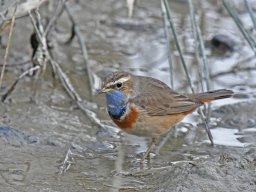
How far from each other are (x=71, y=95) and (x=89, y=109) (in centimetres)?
23

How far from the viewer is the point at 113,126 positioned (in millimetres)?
7164

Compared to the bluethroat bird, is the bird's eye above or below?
above

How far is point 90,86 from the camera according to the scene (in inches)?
311

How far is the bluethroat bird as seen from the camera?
250 inches

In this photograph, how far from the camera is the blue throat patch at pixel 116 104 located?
249 inches

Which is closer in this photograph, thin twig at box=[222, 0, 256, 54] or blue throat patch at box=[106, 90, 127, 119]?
blue throat patch at box=[106, 90, 127, 119]

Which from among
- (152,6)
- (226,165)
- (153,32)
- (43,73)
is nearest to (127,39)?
(153,32)

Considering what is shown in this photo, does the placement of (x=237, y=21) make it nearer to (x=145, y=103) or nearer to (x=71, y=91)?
(x=145, y=103)

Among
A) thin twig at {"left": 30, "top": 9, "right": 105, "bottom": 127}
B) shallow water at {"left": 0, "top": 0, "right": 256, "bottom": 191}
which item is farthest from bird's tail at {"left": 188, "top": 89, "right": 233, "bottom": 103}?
thin twig at {"left": 30, "top": 9, "right": 105, "bottom": 127}

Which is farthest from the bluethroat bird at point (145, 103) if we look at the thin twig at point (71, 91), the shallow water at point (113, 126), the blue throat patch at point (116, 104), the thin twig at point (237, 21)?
the thin twig at point (71, 91)

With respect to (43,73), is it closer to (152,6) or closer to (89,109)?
(89,109)

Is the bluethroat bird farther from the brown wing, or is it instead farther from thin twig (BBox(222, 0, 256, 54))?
thin twig (BBox(222, 0, 256, 54))

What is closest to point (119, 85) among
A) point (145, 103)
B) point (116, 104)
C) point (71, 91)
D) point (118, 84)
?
point (118, 84)

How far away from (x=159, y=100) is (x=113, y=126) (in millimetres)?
644
